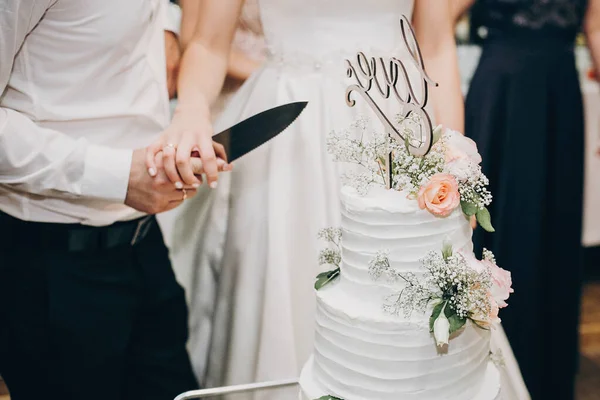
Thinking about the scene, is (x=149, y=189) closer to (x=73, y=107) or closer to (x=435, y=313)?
(x=73, y=107)

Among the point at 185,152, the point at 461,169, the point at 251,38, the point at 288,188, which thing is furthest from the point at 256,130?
the point at 251,38

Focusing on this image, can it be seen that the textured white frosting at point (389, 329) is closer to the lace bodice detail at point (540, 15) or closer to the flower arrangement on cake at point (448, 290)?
the flower arrangement on cake at point (448, 290)

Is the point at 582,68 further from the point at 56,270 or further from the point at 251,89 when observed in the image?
the point at 56,270

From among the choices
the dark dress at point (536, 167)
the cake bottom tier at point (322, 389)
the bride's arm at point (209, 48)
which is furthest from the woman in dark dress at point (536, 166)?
the cake bottom tier at point (322, 389)

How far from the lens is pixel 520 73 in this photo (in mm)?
2223

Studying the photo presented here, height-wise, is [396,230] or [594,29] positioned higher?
[594,29]

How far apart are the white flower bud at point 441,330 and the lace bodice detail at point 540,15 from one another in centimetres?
155

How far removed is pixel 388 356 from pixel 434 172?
29 centimetres

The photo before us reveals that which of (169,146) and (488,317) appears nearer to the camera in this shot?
(488,317)

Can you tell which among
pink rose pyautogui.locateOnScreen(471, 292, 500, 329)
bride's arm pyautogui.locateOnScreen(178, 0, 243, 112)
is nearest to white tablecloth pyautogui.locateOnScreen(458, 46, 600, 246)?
bride's arm pyautogui.locateOnScreen(178, 0, 243, 112)

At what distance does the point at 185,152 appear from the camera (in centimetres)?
131

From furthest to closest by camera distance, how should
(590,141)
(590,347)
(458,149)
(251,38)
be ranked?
(590,141), (590,347), (251,38), (458,149)

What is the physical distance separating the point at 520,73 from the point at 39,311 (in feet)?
5.33

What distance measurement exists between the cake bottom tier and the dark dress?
3.51 feet
